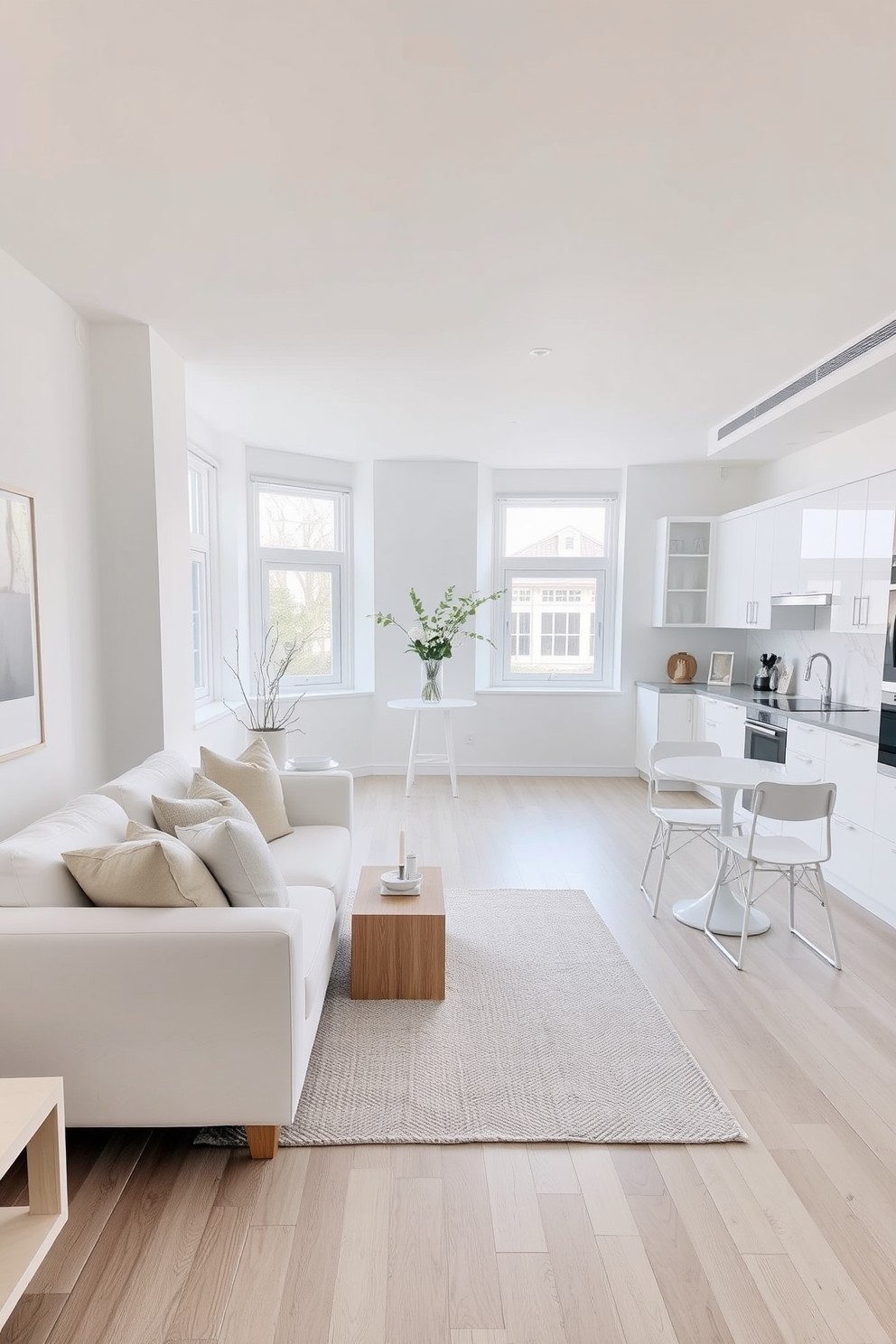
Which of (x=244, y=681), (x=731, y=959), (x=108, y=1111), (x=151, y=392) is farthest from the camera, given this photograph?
(x=244, y=681)

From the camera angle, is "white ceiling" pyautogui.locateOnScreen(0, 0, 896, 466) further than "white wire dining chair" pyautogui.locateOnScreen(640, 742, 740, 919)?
No

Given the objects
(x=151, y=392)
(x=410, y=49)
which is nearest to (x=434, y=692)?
(x=151, y=392)

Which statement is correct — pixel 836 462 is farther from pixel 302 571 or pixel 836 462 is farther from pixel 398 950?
pixel 398 950

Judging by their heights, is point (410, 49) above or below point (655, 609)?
above

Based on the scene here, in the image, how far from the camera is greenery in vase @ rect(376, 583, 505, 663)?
6082mm

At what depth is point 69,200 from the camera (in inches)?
94.3

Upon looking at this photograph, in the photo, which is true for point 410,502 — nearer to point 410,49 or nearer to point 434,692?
point 434,692

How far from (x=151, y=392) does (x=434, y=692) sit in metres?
3.22

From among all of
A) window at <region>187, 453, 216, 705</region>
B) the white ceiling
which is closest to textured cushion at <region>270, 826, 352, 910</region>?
the white ceiling

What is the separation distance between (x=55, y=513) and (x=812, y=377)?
368 cm

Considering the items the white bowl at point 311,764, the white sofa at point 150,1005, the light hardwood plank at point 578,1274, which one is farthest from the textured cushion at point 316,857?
the light hardwood plank at point 578,1274

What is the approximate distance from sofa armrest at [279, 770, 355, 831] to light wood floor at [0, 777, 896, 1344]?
5.16ft

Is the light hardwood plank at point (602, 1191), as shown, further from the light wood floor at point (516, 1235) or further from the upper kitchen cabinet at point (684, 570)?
the upper kitchen cabinet at point (684, 570)

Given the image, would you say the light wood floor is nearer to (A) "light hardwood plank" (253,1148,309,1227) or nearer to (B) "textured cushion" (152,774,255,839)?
(A) "light hardwood plank" (253,1148,309,1227)
